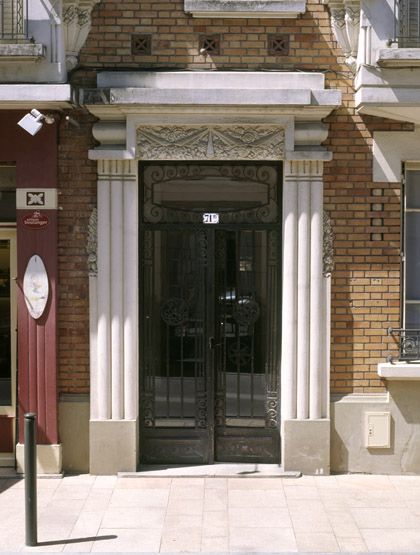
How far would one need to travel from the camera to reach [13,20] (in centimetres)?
787

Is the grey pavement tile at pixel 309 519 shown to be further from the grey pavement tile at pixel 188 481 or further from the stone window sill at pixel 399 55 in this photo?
the stone window sill at pixel 399 55

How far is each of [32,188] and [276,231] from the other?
246cm

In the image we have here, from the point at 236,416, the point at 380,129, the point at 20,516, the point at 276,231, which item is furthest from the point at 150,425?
the point at 380,129

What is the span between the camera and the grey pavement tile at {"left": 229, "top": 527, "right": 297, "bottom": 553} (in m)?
6.30

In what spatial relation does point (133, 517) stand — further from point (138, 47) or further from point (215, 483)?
point (138, 47)

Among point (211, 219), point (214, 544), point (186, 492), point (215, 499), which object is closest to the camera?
point (214, 544)

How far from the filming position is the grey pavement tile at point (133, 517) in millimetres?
6773

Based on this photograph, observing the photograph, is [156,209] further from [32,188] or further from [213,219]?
[32,188]

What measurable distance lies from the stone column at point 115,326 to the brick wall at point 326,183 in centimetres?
20

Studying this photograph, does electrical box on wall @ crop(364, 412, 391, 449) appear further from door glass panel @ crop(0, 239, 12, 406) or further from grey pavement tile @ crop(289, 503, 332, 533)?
door glass panel @ crop(0, 239, 12, 406)

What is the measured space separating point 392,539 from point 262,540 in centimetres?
Result: 104

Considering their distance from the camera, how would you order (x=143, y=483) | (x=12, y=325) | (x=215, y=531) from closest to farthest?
(x=215, y=531) < (x=143, y=483) < (x=12, y=325)

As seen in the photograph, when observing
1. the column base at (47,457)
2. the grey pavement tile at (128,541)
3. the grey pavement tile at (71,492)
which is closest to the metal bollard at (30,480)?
the grey pavement tile at (128,541)

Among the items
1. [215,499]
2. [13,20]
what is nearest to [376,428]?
[215,499]
